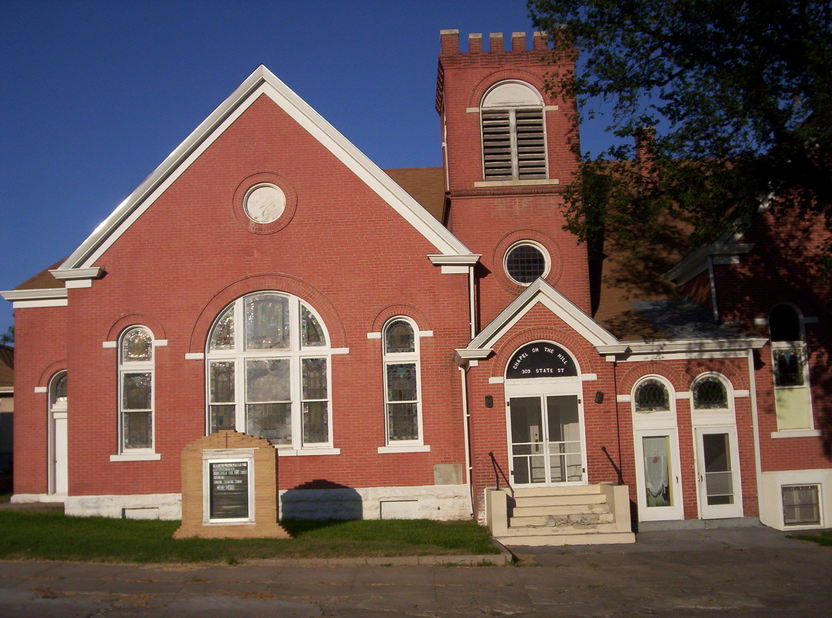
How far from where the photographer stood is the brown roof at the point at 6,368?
34.2 m

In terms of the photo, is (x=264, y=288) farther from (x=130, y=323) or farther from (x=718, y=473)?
(x=718, y=473)

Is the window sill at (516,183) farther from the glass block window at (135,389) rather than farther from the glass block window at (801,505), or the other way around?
the glass block window at (801,505)

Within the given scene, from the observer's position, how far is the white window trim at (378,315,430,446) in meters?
19.4

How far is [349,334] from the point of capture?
19719mm

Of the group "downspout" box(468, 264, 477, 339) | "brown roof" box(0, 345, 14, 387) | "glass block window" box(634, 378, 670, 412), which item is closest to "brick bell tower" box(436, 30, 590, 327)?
"downspout" box(468, 264, 477, 339)

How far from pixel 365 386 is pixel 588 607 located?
882 centimetres

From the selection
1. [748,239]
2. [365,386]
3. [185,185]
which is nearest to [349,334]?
[365,386]

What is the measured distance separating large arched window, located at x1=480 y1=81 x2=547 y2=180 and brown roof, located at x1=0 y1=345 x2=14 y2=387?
74.4 feet

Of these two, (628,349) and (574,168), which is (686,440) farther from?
Answer: (574,168)

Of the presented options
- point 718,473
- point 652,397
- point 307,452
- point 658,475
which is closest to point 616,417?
point 652,397

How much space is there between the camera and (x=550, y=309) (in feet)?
60.0

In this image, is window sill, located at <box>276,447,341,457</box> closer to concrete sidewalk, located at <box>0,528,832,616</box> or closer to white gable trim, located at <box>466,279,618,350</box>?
white gable trim, located at <box>466,279,618,350</box>

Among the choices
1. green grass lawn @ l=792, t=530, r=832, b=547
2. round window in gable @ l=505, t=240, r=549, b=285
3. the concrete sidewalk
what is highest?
round window in gable @ l=505, t=240, r=549, b=285

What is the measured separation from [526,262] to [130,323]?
967 cm
